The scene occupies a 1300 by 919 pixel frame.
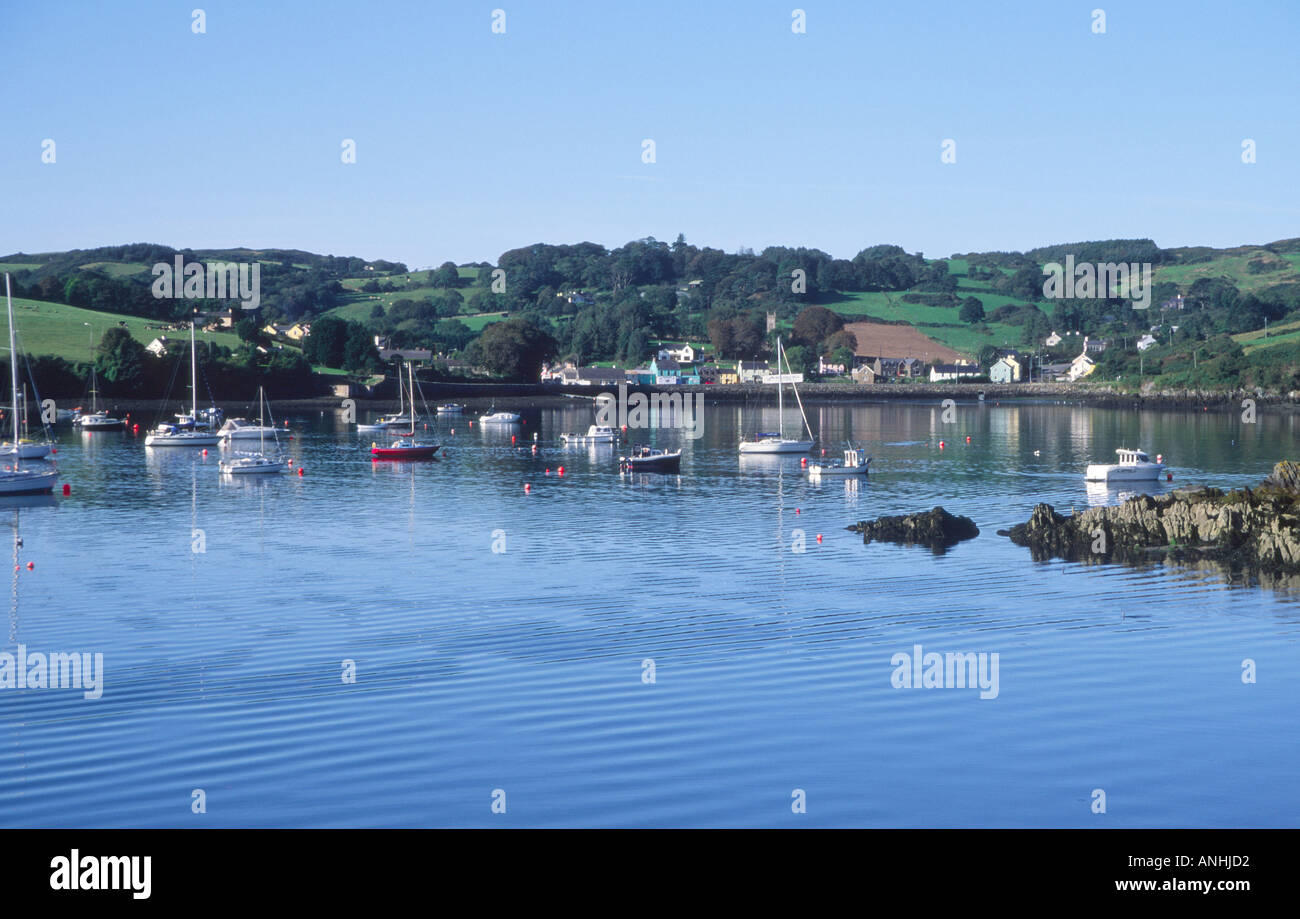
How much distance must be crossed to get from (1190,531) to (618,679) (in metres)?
22.4

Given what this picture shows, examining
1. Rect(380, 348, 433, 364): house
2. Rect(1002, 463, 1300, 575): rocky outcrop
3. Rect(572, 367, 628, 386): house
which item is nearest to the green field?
Rect(380, 348, 433, 364): house

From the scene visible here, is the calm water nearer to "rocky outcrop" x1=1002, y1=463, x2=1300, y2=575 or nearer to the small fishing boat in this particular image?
"rocky outcrop" x1=1002, y1=463, x2=1300, y2=575

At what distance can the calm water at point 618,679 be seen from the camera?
16750 millimetres

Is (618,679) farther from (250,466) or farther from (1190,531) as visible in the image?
(250,466)

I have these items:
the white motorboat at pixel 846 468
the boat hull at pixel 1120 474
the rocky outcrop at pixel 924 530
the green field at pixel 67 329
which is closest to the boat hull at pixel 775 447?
the white motorboat at pixel 846 468

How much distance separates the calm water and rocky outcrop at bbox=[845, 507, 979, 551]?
1.49 meters

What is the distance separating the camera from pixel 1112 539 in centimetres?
3766

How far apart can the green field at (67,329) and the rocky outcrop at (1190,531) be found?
115 m

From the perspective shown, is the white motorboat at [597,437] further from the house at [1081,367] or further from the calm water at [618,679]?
the house at [1081,367]

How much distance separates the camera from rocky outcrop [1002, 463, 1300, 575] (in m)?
34.2

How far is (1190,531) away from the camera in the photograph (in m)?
37.2

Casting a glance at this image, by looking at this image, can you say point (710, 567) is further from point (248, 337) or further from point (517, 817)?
point (248, 337)
